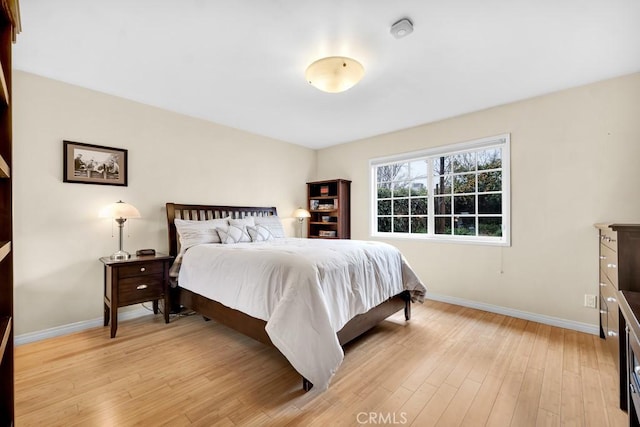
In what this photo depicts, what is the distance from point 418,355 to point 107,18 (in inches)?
132

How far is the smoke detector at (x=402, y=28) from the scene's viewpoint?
1836 mm

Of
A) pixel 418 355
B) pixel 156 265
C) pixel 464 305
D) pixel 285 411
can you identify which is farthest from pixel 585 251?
pixel 156 265

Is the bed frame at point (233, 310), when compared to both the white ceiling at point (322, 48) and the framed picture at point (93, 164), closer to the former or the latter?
the framed picture at point (93, 164)

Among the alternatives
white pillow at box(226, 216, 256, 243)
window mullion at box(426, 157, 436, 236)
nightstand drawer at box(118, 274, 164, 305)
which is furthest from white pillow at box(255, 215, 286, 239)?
window mullion at box(426, 157, 436, 236)

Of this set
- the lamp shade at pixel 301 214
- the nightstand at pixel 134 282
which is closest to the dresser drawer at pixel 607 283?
the lamp shade at pixel 301 214

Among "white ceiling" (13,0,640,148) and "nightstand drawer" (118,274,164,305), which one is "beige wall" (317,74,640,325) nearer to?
"white ceiling" (13,0,640,148)

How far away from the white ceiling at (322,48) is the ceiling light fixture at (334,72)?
13cm

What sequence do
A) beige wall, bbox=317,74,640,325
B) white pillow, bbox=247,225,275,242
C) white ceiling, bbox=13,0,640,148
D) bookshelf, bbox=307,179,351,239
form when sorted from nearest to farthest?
white ceiling, bbox=13,0,640,148 → beige wall, bbox=317,74,640,325 → white pillow, bbox=247,225,275,242 → bookshelf, bbox=307,179,351,239

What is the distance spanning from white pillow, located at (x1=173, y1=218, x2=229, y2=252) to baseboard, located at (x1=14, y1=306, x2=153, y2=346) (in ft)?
2.90

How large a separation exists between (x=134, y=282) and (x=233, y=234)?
106 centimetres

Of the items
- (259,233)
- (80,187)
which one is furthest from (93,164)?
(259,233)

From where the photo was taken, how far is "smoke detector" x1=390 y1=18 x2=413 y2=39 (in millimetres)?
1836

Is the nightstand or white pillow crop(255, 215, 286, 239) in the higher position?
white pillow crop(255, 215, 286, 239)

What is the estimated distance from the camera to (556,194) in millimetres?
2895
